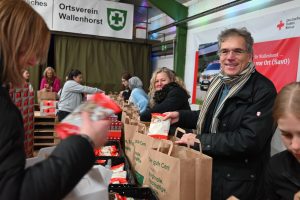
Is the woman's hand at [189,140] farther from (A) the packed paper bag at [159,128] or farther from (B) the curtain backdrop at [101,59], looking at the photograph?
(B) the curtain backdrop at [101,59]

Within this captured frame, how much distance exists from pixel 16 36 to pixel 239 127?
4.01ft

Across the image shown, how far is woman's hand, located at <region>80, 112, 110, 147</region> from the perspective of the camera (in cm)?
82

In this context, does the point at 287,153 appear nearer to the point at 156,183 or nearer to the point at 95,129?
the point at 156,183

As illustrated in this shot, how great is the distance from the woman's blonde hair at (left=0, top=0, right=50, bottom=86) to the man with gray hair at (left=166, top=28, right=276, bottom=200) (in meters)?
1.10

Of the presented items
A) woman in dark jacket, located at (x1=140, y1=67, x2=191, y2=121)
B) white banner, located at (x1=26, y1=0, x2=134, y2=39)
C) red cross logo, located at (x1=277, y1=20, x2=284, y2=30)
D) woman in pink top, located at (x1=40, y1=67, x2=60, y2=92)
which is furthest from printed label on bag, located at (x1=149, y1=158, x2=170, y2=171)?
white banner, located at (x1=26, y1=0, x2=134, y2=39)

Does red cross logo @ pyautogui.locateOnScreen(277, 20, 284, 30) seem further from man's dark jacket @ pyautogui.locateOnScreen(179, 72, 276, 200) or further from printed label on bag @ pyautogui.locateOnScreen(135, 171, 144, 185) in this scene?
printed label on bag @ pyautogui.locateOnScreen(135, 171, 144, 185)

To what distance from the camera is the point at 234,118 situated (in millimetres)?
1677

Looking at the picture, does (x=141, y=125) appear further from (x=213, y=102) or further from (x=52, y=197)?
(x=52, y=197)

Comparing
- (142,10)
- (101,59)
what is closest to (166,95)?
(101,59)

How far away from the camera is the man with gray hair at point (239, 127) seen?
160cm

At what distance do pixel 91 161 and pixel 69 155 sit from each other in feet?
0.22

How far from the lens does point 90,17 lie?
7.27 m

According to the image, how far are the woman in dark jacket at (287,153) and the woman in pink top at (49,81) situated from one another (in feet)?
20.1

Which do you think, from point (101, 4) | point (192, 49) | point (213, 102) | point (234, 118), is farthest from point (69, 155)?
point (101, 4)
